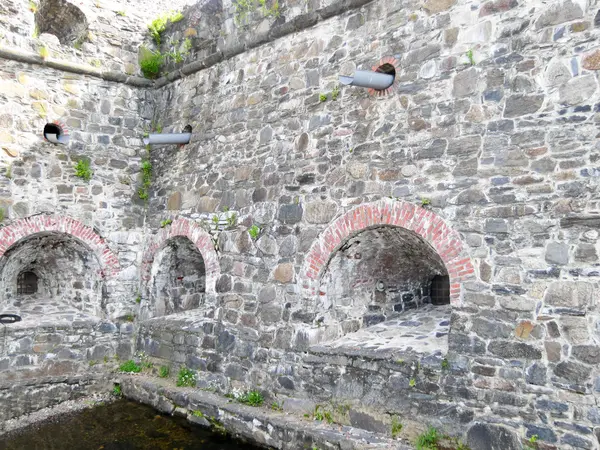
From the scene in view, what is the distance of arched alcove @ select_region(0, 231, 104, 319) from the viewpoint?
7.99m

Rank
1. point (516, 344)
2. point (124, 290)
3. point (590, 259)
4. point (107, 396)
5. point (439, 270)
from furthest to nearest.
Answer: point (124, 290) → point (107, 396) → point (439, 270) → point (516, 344) → point (590, 259)

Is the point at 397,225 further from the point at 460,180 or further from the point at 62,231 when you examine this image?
the point at 62,231

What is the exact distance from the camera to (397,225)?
5398mm

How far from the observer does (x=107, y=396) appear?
767 centimetres

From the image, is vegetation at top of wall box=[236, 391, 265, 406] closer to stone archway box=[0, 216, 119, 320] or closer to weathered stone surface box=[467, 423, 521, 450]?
Result: weathered stone surface box=[467, 423, 521, 450]

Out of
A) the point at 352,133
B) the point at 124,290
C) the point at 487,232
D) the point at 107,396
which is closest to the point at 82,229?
the point at 124,290

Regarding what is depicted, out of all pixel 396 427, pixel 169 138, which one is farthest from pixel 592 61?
pixel 169 138

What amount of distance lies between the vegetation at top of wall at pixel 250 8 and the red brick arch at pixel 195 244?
3202mm

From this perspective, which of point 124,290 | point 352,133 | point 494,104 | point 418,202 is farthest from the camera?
point 124,290

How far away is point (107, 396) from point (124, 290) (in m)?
1.70

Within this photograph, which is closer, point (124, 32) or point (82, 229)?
point (82, 229)

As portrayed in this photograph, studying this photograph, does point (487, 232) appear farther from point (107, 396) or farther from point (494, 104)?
point (107, 396)

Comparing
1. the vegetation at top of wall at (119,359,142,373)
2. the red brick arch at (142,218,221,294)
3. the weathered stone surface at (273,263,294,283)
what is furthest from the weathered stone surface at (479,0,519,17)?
the vegetation at top of wall at (119,359,142,373)

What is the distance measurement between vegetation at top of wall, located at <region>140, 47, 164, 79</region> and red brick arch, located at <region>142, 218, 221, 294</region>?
2852mm
